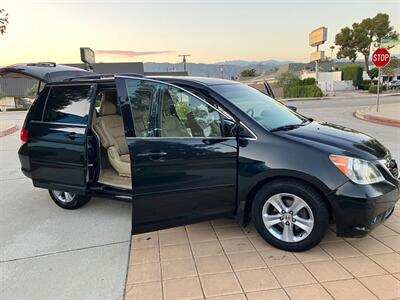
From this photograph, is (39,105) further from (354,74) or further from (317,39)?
(354,74)

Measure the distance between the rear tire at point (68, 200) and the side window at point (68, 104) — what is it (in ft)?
3.42

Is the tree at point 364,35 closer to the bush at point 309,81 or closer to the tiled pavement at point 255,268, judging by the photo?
the bush at point 309,81

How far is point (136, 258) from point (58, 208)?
2.02 metres

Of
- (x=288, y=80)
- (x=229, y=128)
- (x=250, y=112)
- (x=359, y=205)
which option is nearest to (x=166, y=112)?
(x=229, y=128)

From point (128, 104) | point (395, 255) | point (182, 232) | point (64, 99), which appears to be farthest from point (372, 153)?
point (64, 99)

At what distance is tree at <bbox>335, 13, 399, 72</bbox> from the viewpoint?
58969mm

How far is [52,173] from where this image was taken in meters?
4.38

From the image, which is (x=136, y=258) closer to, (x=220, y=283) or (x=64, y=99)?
(x=220, y=283)

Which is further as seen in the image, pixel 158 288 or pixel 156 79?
pixel 156 79

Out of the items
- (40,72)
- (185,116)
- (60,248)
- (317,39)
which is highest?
(317,39)

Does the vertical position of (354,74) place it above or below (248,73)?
below

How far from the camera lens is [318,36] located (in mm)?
46844

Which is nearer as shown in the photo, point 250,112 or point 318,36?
point 250,112

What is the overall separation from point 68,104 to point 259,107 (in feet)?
7.98
